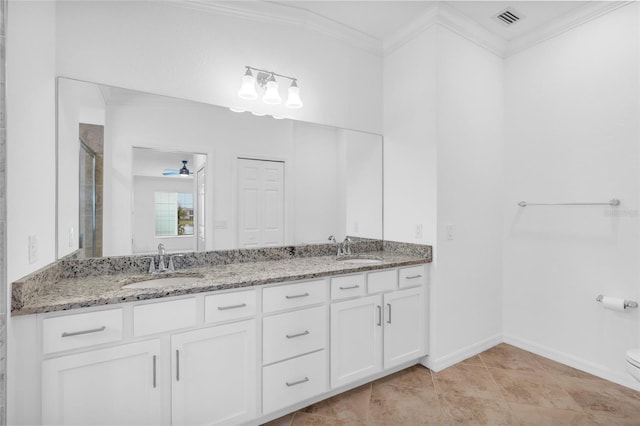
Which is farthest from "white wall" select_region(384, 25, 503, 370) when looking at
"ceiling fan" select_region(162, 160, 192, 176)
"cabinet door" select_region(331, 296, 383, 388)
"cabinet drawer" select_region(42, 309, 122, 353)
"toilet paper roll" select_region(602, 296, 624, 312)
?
"cabinet drawer" select_region(42, 309, 122, 353)

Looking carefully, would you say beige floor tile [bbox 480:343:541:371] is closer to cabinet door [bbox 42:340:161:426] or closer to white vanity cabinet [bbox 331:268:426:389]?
white vanity cabinet [bbox 331:268:426:389]

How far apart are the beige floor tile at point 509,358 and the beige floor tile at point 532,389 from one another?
8 centimetres

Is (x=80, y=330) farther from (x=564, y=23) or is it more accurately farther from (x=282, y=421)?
(x=564, y=23)

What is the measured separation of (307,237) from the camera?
2.53 meters

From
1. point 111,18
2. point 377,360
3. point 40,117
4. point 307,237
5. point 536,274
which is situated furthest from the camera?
point 536,274

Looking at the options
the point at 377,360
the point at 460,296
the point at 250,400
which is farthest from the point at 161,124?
the point at 460,296

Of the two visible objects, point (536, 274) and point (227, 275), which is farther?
point (536, 274)

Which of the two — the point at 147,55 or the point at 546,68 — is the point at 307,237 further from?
the point at 546,68

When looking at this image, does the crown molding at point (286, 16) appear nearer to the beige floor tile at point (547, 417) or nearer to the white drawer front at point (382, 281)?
the white drawer front at point (382, 281)

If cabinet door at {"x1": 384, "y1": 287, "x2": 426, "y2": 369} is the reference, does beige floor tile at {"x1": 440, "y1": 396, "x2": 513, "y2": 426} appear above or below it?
below

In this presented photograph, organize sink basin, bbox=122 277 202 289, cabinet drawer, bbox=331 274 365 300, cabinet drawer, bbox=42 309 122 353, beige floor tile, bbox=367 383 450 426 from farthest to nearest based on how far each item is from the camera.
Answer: cabinet drawer, bbox=331 274 365 300 → beige floor tile, bbox=367 383 450 426 → sink basin, bbox=122 277 202 289 → cabinet drawer, bbox=42 309 122 353

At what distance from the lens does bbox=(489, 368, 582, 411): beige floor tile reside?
199 cm

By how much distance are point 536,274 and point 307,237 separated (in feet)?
6.60

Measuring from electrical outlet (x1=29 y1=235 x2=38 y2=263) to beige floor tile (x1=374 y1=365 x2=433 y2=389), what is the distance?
2.13m
